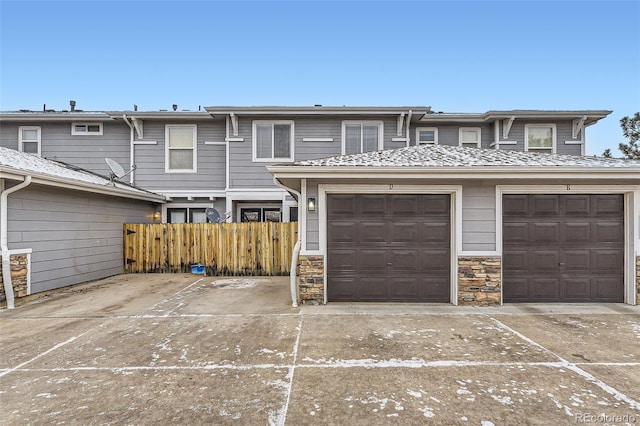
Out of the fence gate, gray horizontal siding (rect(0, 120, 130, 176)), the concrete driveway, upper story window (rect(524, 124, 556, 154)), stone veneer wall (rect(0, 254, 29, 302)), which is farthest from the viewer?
upper story window (rect(524, 124, 556, 154))

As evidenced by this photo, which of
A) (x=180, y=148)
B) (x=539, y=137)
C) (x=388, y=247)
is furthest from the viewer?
(x=539, y=137)

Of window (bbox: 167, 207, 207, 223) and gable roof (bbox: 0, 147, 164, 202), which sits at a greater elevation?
gable roof (bbox: 0, 147, 164, 202)

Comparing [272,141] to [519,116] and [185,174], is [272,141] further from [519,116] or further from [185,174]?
[519,116]

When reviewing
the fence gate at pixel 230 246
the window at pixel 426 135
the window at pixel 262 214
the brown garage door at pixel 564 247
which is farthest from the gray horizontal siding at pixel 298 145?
the brown garage door at pixel 564 247

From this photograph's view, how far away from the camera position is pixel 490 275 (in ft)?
19.4

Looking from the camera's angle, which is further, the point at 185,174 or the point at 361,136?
the point at 185,174

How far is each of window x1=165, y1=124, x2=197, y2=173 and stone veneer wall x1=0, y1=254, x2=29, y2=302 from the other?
5241 mm

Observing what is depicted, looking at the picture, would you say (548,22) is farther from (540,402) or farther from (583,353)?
(540,402)

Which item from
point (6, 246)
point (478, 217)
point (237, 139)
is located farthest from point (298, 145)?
point (6, 246)

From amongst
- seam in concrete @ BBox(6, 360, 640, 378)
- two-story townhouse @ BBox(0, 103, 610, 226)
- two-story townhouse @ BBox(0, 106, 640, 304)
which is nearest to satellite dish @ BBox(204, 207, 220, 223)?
two-story townhouse @ BBox(0, 103, 610, 226)

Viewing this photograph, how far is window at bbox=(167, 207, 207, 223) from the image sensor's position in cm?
1105

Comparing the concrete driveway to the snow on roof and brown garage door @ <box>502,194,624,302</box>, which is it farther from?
the snow on roof

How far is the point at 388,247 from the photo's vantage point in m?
6.04

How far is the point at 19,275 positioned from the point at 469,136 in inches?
533
